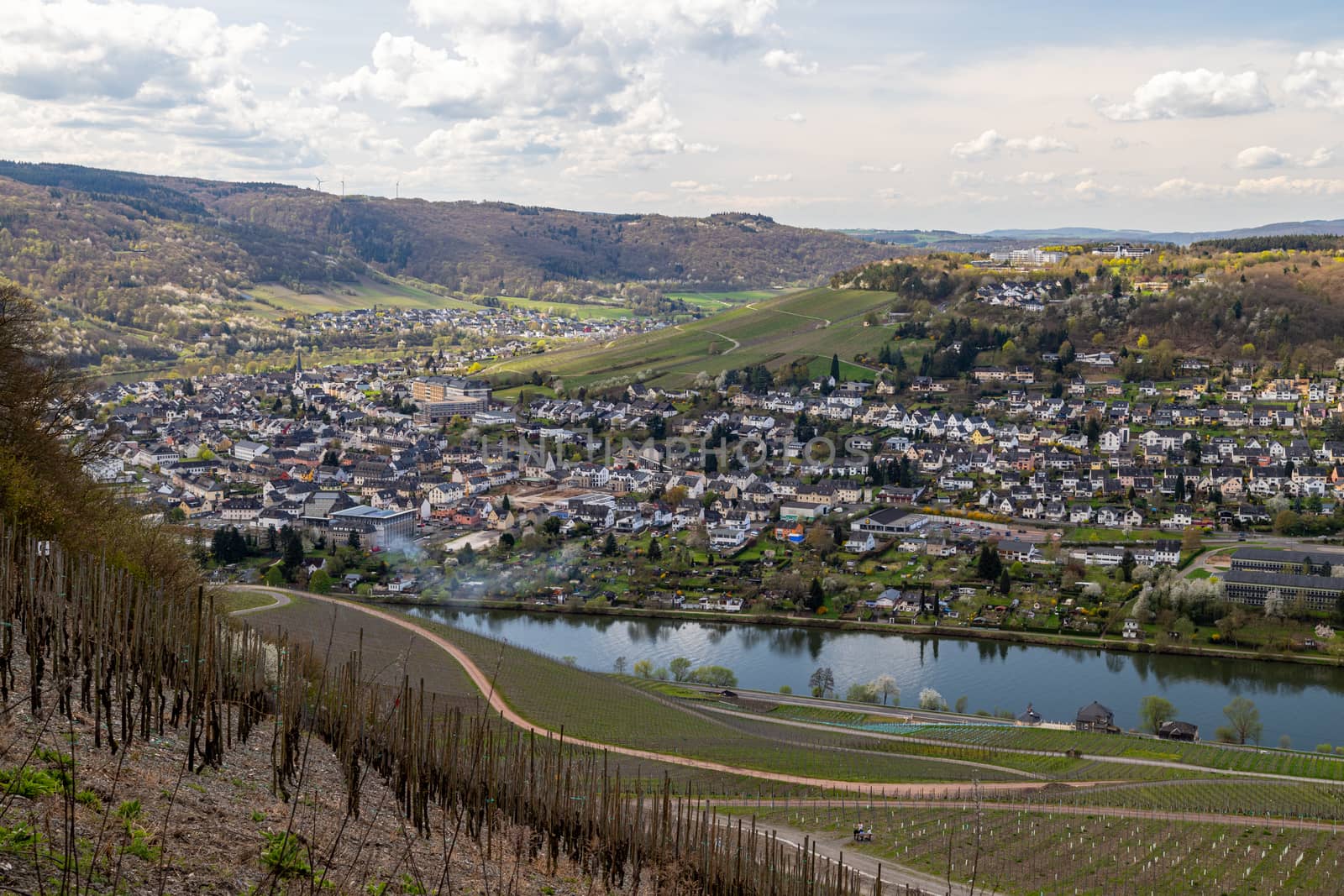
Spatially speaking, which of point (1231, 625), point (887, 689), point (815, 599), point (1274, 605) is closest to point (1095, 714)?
point (887, 689)

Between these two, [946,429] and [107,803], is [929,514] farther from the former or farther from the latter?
[107,803]

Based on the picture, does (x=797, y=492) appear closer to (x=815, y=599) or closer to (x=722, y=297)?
(x=815, y=599)

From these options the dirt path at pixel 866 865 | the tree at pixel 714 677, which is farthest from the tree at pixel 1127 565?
the dirt path at pixel 866 865

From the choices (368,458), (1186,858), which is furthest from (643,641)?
(368,458)

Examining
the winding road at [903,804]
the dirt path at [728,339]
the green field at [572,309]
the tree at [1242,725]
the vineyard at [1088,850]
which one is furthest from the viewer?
the green field at [572,309]

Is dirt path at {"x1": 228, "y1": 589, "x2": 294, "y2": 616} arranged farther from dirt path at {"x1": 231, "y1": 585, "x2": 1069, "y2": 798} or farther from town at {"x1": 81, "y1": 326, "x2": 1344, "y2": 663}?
dirt path at {"x1": 231, "y1": 585, "x2": 1069, "y2": 798}

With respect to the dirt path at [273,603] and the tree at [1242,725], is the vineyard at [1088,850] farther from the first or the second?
the dirt path at [273,603]
